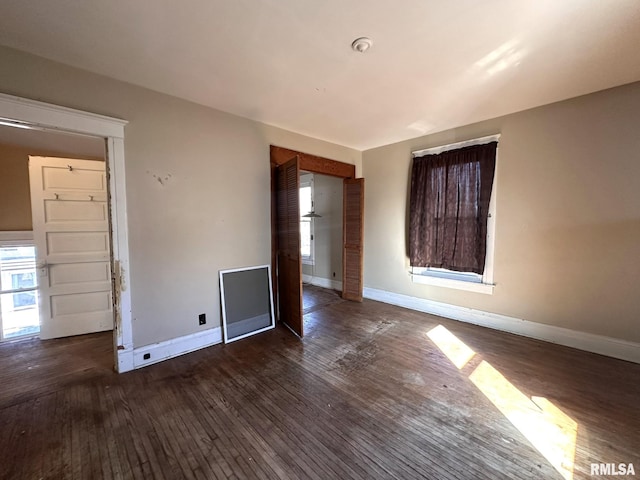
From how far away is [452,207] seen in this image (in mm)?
3512

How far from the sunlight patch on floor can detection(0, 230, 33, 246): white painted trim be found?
5.34 meters

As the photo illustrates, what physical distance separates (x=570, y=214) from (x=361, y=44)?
9.26 ft

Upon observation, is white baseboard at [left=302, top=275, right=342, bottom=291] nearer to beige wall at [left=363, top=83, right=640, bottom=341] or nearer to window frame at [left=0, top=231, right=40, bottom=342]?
beige wall at [left=363, top=83, right=640, bottom=341]

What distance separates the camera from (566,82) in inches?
92.8

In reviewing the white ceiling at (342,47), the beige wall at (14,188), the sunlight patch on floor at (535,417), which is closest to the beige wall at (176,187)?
the white ceiling at (342,47)

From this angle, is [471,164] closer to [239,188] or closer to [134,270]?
[239,188]

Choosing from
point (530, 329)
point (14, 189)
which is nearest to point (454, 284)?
point (530, 329)

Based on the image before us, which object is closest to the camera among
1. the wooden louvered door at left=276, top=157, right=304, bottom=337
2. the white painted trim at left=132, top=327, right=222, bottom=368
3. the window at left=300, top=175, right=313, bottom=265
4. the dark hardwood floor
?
the dark hardwood floor

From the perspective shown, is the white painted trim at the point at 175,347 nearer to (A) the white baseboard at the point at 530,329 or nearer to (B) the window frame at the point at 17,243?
(B) the window frame at the point at 17,243

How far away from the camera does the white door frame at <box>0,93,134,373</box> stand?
2061 millimetres

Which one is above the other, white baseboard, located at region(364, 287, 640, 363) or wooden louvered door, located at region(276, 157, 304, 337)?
wooden louvered door, located at region(276, 157, 304, 337)

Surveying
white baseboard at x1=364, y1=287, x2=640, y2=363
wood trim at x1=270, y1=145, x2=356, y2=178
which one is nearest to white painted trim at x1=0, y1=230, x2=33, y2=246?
wood trim at x1=270, y1=145, x2=356, y2=178

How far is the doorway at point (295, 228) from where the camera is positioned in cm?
301

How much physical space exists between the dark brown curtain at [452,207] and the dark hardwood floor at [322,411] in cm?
115
